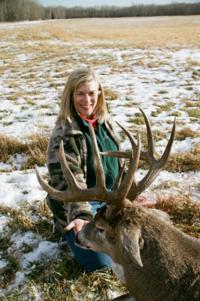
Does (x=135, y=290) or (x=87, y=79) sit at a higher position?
(x=87, y=79)

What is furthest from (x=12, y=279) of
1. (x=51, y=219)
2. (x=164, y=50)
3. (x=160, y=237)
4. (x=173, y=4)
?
(x=173, y=4)

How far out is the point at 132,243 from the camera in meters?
3.19

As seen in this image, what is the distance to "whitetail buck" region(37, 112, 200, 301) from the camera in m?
3.31

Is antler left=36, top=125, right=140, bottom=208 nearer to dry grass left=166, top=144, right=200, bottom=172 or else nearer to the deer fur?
the deer fur

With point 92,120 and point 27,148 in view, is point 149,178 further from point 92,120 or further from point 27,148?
point 27,148

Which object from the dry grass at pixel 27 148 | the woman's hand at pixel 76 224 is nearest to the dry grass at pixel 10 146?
the dry grass at pixel 27 148

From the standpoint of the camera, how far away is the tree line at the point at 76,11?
77250 mm

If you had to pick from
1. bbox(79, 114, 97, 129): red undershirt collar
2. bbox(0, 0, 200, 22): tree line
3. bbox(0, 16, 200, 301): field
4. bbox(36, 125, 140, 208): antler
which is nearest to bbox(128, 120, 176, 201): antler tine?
bbox(36, 125, 140, 208): antler

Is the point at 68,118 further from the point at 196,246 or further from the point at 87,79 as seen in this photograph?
the point at 196,246

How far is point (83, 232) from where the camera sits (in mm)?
3779

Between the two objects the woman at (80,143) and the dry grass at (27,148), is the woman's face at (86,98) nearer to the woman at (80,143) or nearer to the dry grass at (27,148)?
the woman at (80,143)

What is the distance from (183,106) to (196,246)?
7.57m

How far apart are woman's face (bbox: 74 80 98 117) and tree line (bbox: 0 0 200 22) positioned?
7456 cm

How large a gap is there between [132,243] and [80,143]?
5.32ft
